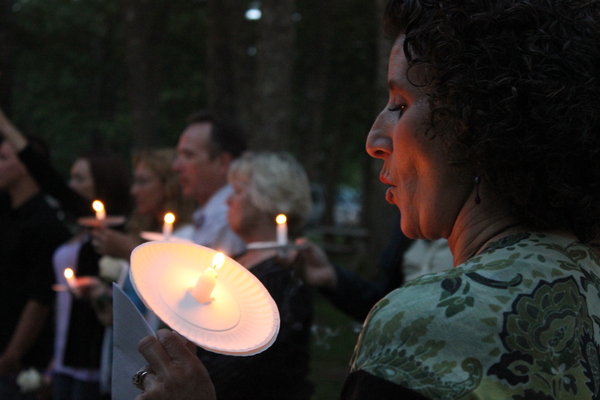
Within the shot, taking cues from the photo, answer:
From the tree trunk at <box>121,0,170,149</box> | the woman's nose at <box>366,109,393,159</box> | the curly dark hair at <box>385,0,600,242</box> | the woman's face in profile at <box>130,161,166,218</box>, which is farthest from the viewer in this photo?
the tree trunk at <box>121,0,170,149</box>

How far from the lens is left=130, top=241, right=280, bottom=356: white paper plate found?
4.49 ft

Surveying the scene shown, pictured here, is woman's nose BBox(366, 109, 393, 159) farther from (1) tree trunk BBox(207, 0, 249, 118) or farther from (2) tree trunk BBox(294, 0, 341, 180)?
(2) tree trunk BBox(294, 0, 341, 180)

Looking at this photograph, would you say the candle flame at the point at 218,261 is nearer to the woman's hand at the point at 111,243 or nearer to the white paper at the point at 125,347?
the white paper at the point at 125,347

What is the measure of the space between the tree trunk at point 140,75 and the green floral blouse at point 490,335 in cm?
1146

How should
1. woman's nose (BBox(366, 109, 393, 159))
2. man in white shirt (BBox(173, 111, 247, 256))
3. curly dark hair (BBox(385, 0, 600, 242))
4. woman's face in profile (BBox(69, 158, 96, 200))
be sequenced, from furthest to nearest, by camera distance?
woman's face in profile (BBox(69, 158, 96, 200))
man in white shirt (BBox(173, 111, 247, 256))
woman's nose (BBox(366, 109, 393, 159))
curly dark hair (BBox(385, 0, 600, 242))

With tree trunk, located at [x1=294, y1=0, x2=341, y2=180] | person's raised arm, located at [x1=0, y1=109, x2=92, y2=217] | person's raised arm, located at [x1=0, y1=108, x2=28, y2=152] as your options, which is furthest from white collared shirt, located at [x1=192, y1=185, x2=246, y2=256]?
tree trunk, located at [x1=294, y1=0, x2=341, y2=180]

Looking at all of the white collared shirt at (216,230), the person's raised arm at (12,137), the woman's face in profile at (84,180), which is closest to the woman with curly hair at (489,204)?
the white collared shirt at (216,230)

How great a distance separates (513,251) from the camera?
1.33 metres

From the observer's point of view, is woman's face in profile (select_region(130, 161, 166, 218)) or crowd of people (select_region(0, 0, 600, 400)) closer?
crowd of people (select_region(0, 0, 600, 400))

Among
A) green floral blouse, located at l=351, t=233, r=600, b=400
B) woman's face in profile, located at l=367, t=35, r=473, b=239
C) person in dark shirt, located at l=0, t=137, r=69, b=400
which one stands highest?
woman's face in profile, located at l=367, t=35, r=473, b=239

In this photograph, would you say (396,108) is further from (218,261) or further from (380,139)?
(218,261)

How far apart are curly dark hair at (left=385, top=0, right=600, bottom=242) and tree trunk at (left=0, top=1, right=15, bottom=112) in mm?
9140

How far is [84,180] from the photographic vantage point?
18.5ft

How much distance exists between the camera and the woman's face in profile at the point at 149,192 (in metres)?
5.26
